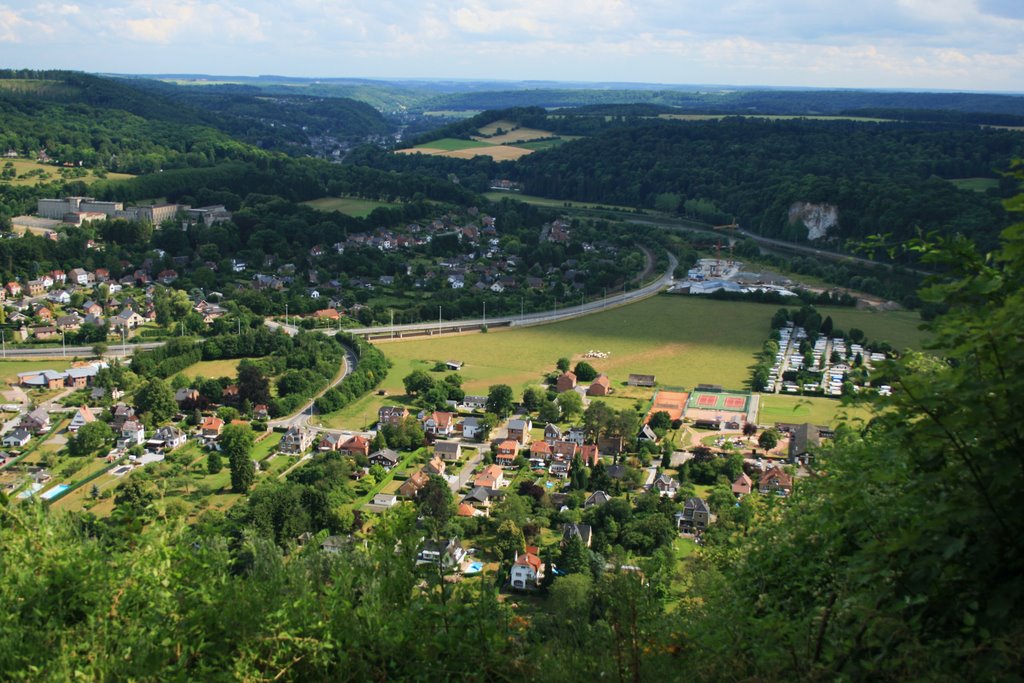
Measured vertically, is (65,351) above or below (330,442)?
below

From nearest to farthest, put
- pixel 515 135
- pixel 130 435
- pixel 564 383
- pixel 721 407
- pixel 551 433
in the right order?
pixel 130 435
pixel 551 433
pixel 721 407
pixel 564 383
pixel 515 135

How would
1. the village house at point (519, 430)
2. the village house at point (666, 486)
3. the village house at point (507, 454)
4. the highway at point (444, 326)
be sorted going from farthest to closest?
1. the highway at point (444, 326)
2. the village house at point (519, 430)
3. the village house at point (507, 454)
4. the village house at point (666, 486)

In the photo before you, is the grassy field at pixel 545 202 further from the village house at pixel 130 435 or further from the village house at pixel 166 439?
the village house at pixel 130 435

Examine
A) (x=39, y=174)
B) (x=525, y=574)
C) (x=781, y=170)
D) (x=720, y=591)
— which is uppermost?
(x=720, y=591)

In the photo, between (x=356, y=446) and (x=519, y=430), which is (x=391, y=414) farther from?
(x=519, y=430)

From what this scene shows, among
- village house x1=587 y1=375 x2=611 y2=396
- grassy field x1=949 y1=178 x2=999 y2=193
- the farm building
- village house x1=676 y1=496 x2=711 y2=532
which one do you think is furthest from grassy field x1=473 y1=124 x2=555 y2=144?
village house x1=676 y1=496 x2=711 y2=532

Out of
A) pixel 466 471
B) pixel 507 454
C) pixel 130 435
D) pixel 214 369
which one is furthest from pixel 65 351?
pixel 507 454

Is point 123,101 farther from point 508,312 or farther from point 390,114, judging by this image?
point 390,114

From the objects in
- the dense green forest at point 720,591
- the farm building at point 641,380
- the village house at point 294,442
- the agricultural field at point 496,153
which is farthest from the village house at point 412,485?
the agricultural field at point 496,153

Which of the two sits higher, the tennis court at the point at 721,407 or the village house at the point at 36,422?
the tennis court at the point at 721,407
